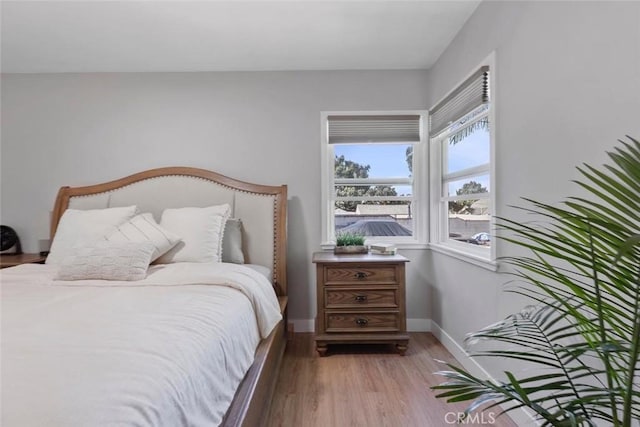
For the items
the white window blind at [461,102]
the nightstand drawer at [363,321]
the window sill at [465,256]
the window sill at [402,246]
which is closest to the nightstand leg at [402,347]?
the nightstand drawer at [363,321]

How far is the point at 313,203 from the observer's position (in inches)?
119

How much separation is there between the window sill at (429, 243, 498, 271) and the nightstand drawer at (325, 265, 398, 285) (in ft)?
1.52

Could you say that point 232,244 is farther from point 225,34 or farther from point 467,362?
point 467,362

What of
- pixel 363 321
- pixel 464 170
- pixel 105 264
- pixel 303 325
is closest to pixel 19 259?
pixel 105 264

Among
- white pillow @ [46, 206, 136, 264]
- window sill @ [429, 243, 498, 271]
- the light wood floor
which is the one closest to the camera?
the light wood floor

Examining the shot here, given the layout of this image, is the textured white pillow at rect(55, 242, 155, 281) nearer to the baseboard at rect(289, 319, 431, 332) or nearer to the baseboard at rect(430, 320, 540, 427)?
the baseboard at rect(289, 319, 431, 332)

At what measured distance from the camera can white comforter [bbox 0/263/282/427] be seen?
0.73 metres

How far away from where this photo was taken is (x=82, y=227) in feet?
8.13

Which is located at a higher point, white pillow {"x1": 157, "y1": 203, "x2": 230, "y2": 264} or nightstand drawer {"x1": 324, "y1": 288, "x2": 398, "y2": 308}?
white pillow {"x1": 157, "y1": 203, "x2": 230, "y2": 264}

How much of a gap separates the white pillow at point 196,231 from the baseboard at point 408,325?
40.9 inches

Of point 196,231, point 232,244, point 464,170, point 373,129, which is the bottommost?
point 232,244

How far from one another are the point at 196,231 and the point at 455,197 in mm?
1979

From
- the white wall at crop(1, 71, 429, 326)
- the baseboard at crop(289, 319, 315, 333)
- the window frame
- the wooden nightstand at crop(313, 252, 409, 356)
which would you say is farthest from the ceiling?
the baseboard at crop(289, 319, 315, 333)

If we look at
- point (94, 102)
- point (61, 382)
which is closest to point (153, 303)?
point (61, 382)
